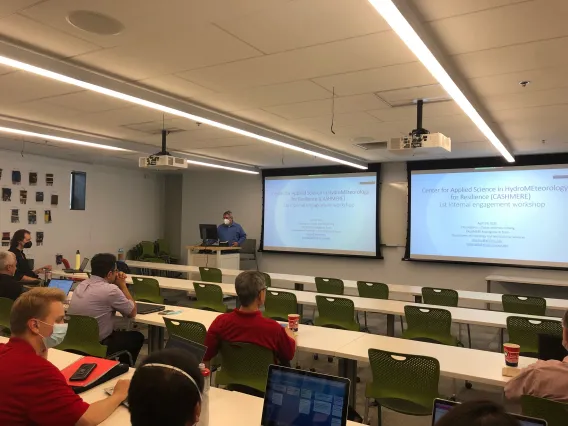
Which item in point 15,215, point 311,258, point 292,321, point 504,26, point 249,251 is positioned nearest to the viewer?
point 504,26

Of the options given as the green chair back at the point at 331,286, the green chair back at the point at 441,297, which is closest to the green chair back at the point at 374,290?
the green chair back at the point at 331,286

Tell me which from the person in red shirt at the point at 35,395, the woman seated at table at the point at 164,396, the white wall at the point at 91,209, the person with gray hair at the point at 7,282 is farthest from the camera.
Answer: the white wall at the point at 91,209

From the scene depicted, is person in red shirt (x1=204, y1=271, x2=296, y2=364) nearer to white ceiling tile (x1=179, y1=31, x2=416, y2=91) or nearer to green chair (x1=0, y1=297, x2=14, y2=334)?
white ceiling tile (x1=179, y1=31, x2=416, y2=91)

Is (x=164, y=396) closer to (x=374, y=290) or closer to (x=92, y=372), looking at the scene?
(x=92, y=372)

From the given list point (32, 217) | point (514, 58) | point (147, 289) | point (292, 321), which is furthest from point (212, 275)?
point (514, 58)

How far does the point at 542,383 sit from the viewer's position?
2.25m

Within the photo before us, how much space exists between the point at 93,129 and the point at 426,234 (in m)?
6.52

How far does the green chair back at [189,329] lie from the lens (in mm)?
3256

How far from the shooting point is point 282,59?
3.75 meters

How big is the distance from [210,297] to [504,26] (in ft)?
13.9

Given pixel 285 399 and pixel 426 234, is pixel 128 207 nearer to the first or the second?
pixel 426 234

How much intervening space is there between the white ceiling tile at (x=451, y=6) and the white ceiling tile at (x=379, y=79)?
0.89 metres

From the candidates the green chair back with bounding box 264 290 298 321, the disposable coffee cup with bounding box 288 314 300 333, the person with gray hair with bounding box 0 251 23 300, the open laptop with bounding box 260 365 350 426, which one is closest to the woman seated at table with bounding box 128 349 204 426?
the open laptop with bounding box 260 365 350 426

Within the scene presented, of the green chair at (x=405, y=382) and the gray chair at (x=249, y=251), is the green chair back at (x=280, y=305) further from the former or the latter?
the gray chair at (x=249, y=251)
